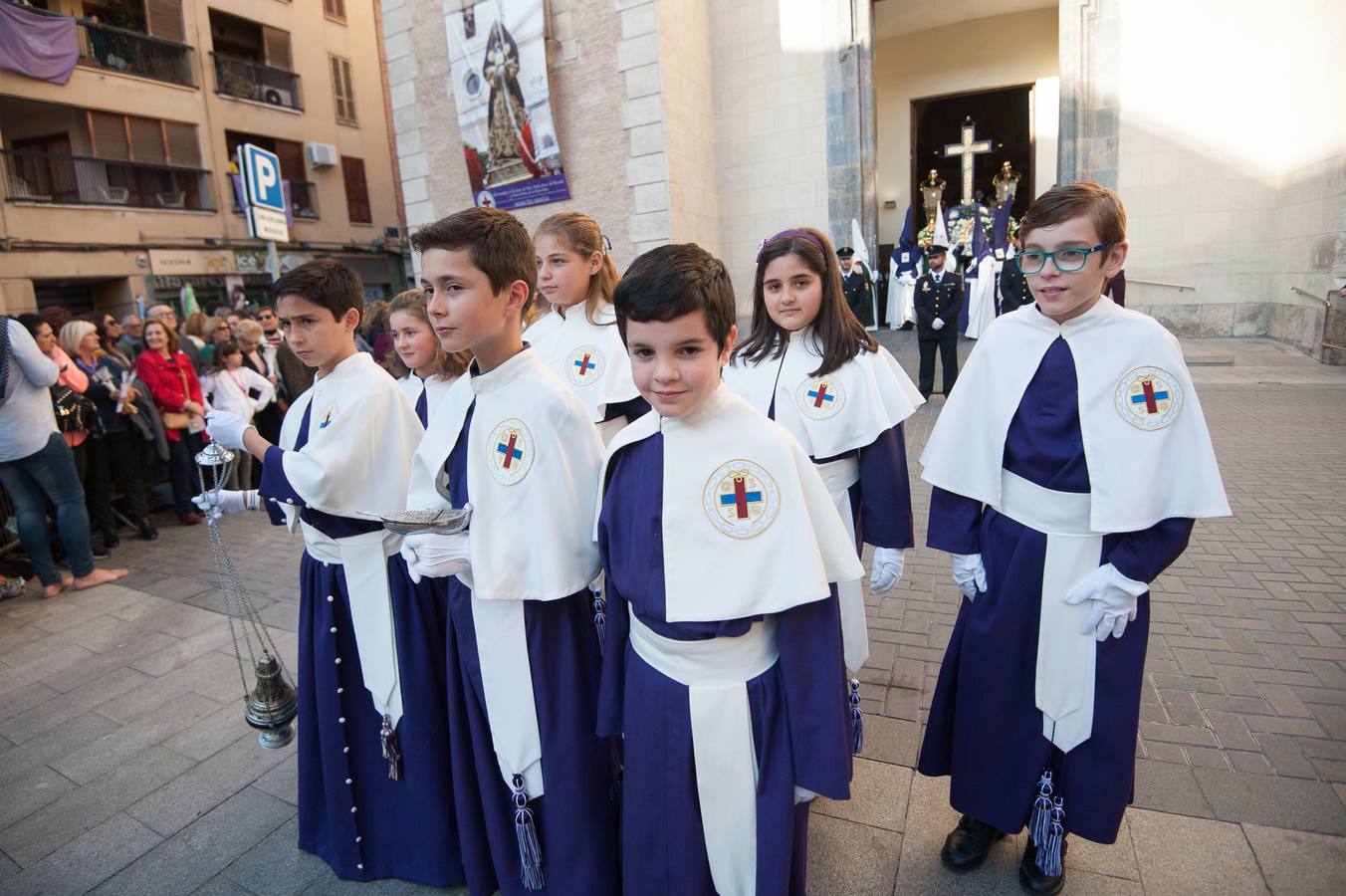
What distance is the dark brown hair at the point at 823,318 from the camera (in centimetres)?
258

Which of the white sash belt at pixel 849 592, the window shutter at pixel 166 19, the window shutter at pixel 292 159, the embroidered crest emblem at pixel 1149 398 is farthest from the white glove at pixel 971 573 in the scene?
the window shutter at pixel 292 159

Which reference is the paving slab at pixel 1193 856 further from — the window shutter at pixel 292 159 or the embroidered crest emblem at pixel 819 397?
the window shutter at pixel 292 159

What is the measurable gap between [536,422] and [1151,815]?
2387mm

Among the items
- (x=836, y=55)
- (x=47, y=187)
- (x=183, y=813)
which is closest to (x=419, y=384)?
(x=183, y=813)

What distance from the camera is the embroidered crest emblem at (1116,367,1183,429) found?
6.55ft

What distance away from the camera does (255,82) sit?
64.6 feet

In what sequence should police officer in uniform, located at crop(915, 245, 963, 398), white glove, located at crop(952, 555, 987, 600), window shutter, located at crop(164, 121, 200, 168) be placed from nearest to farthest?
white glove, located at crop(952, 555, 987, 600), police officer in uniform, located at crop(915, 245, 963, 398), window shutter, located at crop(164, 121, 200, 168)

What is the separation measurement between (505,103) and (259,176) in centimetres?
494

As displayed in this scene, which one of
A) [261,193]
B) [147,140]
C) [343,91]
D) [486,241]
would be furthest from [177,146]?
[486,241]

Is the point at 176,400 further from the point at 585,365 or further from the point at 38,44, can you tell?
the point at 38,44

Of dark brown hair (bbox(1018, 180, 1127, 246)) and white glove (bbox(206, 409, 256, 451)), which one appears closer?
dark brown hair (bbox(1018, 180, 1127, 246))

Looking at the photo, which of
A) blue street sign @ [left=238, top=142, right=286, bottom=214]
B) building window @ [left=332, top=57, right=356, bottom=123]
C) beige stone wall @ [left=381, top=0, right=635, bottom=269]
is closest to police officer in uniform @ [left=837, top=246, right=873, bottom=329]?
beige stone wall @ [left=381, top=0, right=635, bottom=269]

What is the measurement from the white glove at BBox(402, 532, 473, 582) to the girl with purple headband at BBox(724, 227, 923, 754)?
1.21m

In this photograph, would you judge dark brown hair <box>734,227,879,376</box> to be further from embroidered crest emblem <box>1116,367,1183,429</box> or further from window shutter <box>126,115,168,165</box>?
window shutter <box>126,115,168,165</box>
